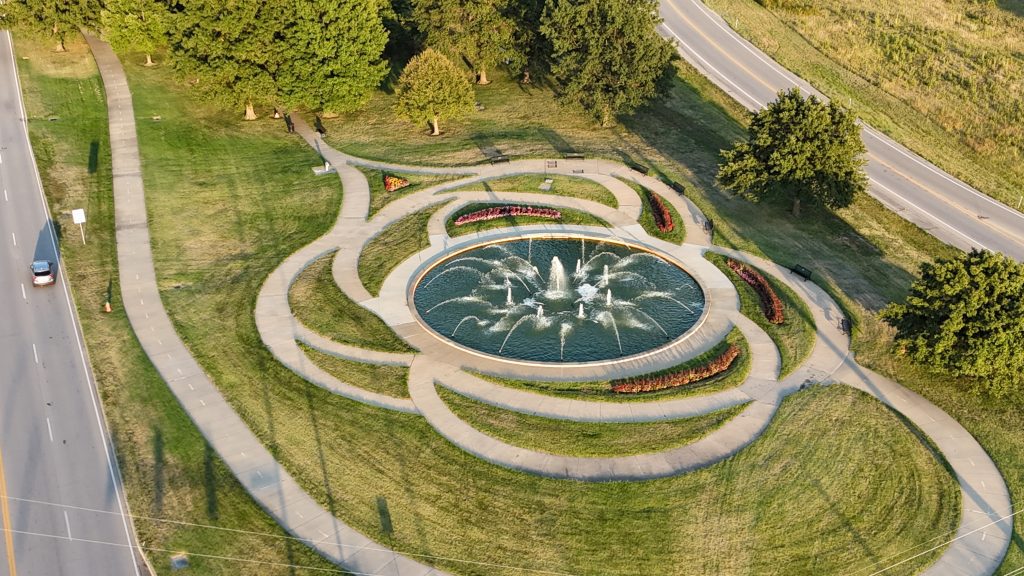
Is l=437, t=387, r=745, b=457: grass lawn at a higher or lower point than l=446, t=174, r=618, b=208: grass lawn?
lower

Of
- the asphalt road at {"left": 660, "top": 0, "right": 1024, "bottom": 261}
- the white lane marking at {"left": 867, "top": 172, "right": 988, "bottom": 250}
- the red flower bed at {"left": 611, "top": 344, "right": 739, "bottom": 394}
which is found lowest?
the red flower bed at {"left": 611, "top": 344, "right": 739, "bottom": 394}

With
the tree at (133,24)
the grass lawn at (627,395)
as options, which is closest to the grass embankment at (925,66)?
the grass lawn at (627,395)

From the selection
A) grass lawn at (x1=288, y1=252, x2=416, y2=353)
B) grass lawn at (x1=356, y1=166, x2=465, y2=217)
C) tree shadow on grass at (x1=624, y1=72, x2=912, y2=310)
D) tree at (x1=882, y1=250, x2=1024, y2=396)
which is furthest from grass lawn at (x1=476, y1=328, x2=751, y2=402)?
grass lawn at (x1=356, y1=166, x2=465, y2=217)

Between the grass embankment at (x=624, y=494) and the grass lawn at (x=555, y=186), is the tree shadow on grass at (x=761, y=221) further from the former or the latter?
the grass embankment at (x=624, y=494)

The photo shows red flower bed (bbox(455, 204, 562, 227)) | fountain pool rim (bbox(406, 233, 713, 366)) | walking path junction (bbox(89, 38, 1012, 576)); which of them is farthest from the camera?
red flower bed (bbox(455, 204, 562, 227))

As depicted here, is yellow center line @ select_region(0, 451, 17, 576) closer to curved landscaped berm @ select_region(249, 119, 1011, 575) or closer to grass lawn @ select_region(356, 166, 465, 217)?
curved landscaped berm @ select_region(249, 119, 1011, 575)

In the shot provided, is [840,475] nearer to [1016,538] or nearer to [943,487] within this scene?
[943,487]

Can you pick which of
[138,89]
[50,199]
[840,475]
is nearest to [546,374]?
[840,475]
